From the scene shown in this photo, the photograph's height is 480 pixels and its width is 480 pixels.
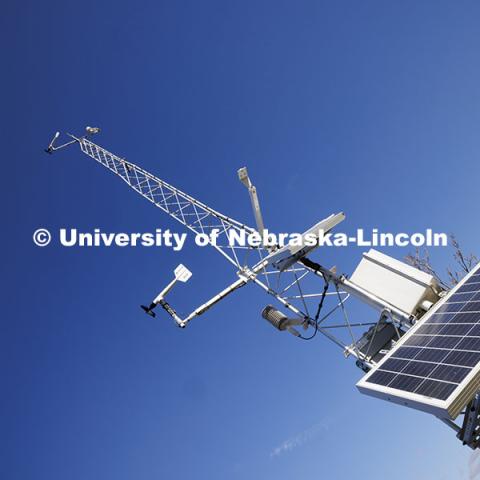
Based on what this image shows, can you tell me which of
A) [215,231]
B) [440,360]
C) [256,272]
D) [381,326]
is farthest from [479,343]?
[215,231]

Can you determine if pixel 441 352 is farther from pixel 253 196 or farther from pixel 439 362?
pixel 253 196

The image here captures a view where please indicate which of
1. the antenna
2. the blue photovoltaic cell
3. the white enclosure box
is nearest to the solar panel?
the blue photovoltaic cell

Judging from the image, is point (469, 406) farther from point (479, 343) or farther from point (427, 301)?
point (427, 301)

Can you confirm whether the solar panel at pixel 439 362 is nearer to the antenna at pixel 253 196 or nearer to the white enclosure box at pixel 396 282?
the white enclosure box at pixel 396 282

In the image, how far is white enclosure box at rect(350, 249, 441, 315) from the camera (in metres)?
18.0

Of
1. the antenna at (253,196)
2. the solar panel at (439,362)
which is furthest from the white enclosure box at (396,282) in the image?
the antenna at (253,196)

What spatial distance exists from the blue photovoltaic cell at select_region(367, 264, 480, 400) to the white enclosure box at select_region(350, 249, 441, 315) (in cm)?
90

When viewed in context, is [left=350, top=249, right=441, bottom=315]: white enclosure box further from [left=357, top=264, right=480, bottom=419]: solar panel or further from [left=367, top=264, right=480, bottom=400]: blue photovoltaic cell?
[left=367, top=264, right=480, bottom=400]: blue photovoltaic cell

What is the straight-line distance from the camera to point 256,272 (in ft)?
76.1

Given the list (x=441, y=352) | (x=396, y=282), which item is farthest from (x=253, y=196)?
(x=441, y=352)

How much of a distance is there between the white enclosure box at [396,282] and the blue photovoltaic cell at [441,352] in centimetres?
90

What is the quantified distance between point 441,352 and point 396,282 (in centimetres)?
483

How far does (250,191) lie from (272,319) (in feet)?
21.4

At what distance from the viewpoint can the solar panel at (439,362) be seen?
1191cm
